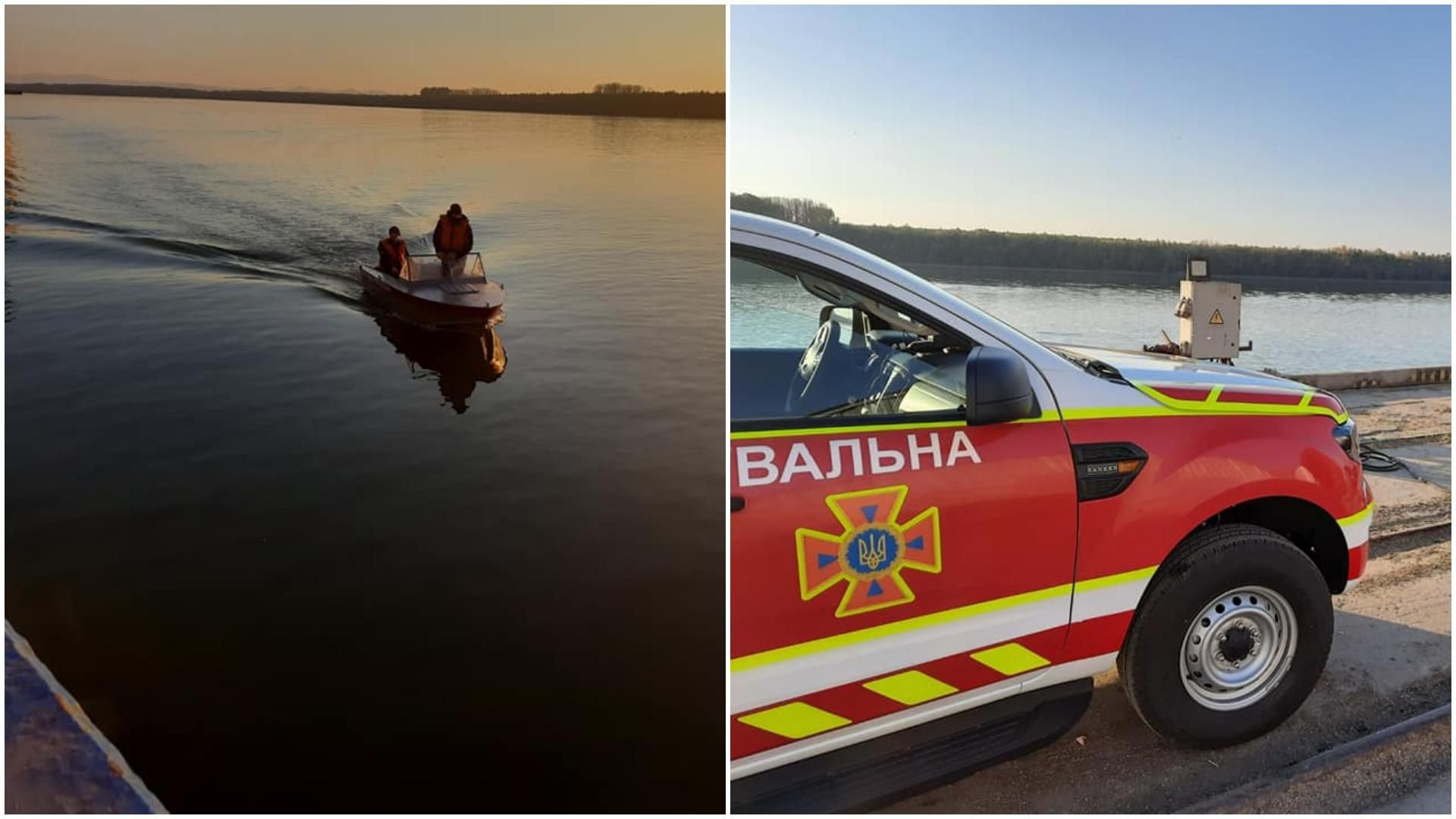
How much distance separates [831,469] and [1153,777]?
4.23ft

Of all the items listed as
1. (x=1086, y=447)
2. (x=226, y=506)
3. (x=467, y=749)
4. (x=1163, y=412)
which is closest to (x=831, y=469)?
(x=1086, y=447)

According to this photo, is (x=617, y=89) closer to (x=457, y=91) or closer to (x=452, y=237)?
(x=457, y=91)

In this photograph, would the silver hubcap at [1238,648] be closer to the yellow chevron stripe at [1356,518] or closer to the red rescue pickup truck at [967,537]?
the red rescue pickup truck at [967,537]

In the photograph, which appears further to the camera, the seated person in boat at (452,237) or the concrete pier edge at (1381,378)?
the seated person in boat at (452,237)

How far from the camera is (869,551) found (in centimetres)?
179

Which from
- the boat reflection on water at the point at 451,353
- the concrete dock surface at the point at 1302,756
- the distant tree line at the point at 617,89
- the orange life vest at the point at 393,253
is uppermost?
the orange life vest at the point at 393,253

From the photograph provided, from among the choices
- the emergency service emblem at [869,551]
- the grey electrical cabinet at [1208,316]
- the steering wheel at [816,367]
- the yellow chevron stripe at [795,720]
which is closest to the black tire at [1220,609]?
the emergency service emblem at [869,551]

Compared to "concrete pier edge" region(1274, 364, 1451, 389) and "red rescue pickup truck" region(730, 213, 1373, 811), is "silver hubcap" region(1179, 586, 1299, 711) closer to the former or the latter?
"red rescue pickup truck" region(730, 213, 1373, 811)

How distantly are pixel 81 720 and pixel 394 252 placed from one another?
1069 cm


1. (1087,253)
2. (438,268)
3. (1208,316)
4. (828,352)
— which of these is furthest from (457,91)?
(438,268)

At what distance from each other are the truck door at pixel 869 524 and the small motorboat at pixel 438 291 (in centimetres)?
894

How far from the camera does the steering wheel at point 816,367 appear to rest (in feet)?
6.42

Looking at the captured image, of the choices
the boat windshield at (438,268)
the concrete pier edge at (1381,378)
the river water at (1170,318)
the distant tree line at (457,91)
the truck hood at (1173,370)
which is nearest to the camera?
the river water at (1170,318)

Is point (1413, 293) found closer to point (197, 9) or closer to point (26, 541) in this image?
point (197, 9)
